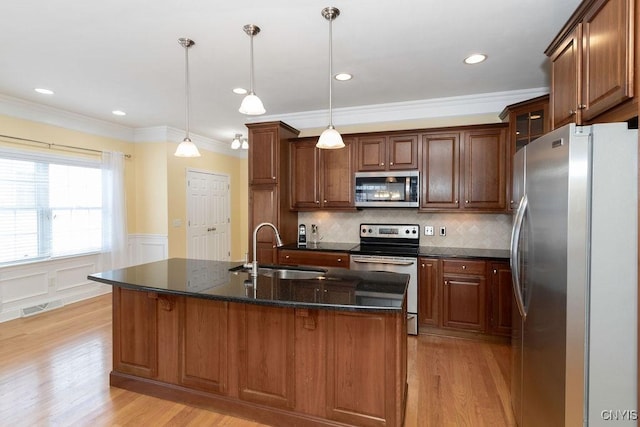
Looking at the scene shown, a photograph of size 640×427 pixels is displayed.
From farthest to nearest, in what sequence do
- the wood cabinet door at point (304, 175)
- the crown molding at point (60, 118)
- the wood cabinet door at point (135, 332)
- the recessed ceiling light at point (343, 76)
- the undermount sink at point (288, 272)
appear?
the wood cabinet door at point (304, 175) < the crown molding at point (60, 118) < the recessed ceiling light at point (343, 76) < the undermount sink at point (288, 272) < the wood cabinet door at point (135, 332)

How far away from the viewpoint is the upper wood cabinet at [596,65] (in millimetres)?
1390

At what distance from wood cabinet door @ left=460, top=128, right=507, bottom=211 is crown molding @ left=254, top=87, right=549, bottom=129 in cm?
44

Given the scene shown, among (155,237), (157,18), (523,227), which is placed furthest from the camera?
(155,237)

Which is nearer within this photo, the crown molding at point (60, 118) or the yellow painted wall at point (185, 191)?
the crown molding at point (60, 118)

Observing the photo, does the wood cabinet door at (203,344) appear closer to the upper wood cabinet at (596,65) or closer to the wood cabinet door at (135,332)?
the wood cabinet door at (135,332)

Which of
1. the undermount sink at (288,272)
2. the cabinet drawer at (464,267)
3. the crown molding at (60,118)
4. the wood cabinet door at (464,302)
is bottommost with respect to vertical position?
the wood cabinet door at (464,302)

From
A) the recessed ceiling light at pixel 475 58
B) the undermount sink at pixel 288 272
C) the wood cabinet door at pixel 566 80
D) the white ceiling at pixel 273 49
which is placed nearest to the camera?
the wood cabinet door at pixel 566 80

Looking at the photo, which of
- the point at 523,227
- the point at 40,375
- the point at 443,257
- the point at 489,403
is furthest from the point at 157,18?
the point at 489,403

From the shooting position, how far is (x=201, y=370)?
2262mm

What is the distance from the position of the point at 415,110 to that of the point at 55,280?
5438 millimetres

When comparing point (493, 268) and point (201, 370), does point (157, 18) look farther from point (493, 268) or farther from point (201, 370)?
point (493, 268)

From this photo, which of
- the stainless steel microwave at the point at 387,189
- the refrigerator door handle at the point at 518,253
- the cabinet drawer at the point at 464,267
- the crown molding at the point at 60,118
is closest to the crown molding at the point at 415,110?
the stainless steel microwave at the point at 387,189

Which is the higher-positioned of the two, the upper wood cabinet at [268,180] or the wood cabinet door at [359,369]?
the upper wood cabinet at [268,180]

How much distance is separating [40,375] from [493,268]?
14.1 feet
